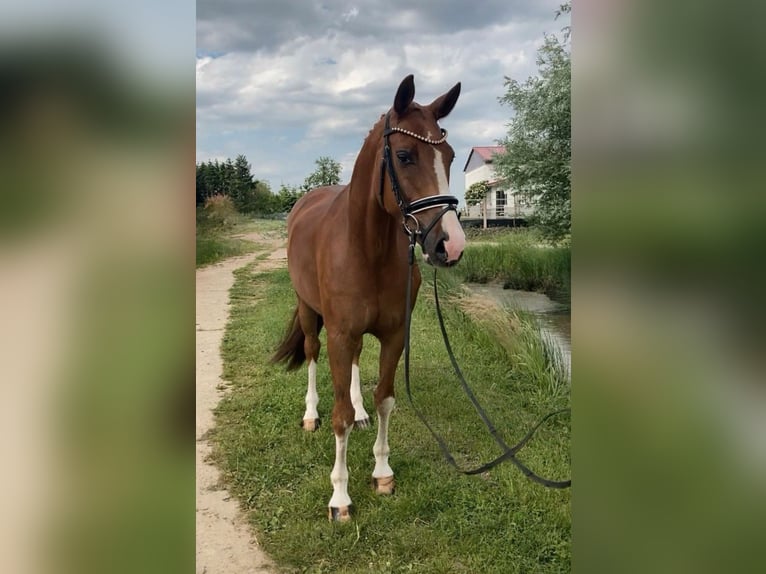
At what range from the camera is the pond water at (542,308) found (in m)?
5.38

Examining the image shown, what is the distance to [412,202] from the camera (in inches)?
93.2

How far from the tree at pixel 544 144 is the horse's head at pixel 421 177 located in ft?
14.6

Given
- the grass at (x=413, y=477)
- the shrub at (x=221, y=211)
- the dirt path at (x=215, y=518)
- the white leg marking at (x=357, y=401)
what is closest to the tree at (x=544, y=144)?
the grass at (x=413, y=477)

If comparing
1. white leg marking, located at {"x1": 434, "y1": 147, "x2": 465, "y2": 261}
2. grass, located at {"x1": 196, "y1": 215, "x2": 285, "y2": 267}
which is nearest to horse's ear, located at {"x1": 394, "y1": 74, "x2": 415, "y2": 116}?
white leg marking, located at {"x1": 434, "y1": 147, "x2": 465, "y2": 261}

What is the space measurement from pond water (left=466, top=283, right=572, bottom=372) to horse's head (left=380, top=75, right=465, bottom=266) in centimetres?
317

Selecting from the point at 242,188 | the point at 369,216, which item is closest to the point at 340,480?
the point at 369,216

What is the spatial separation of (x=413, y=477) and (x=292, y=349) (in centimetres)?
186

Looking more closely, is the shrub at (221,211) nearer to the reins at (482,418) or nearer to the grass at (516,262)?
the grass at (516,262)

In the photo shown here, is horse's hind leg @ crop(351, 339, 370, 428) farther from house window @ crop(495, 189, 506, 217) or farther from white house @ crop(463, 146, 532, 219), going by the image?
house window @ crop(495, 189, 506, 217)

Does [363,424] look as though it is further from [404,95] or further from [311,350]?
[404,95]
